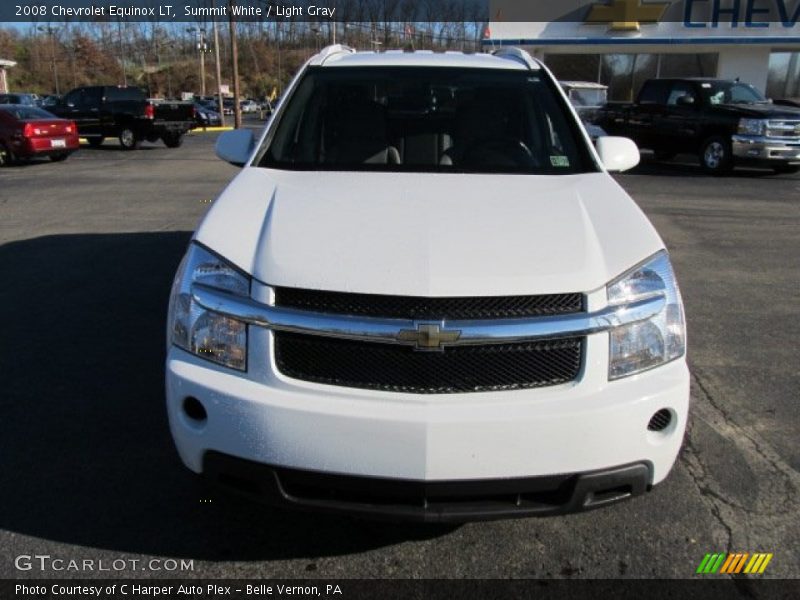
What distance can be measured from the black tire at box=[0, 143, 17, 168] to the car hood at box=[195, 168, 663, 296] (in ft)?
56.0

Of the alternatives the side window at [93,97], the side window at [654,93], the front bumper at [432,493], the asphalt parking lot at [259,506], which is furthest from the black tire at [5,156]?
the front bumper at [432,493]

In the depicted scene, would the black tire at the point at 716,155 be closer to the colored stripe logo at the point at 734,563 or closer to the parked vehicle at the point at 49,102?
the colored stripe logo at the point at 734,563

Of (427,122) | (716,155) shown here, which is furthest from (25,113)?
(427,122)

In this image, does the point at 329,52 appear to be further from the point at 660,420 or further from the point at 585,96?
the point at 585,96

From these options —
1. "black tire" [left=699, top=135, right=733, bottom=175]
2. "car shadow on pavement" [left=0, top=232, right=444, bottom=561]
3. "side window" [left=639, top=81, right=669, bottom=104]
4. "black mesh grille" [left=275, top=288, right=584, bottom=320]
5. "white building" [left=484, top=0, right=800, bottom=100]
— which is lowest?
"car shadow on pavement" [left=0, top=232, right=444, bottom=561]

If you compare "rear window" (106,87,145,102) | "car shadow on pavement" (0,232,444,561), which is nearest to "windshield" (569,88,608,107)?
"rear window" (106,87,145,102)

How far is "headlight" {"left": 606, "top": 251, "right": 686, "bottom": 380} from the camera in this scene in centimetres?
238

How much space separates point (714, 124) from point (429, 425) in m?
14.9

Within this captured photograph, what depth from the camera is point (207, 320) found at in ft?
8.00

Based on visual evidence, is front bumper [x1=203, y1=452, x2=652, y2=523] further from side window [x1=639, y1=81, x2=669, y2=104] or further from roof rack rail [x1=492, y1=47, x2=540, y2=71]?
side window [x1=639, y1=81, x2=669, y2=104]

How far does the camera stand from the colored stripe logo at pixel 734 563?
262cm

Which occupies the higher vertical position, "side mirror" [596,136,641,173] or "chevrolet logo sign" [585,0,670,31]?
"chevrolet logo sign" [585,0,670,31]

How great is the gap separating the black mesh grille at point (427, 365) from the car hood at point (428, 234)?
7.3 inches
